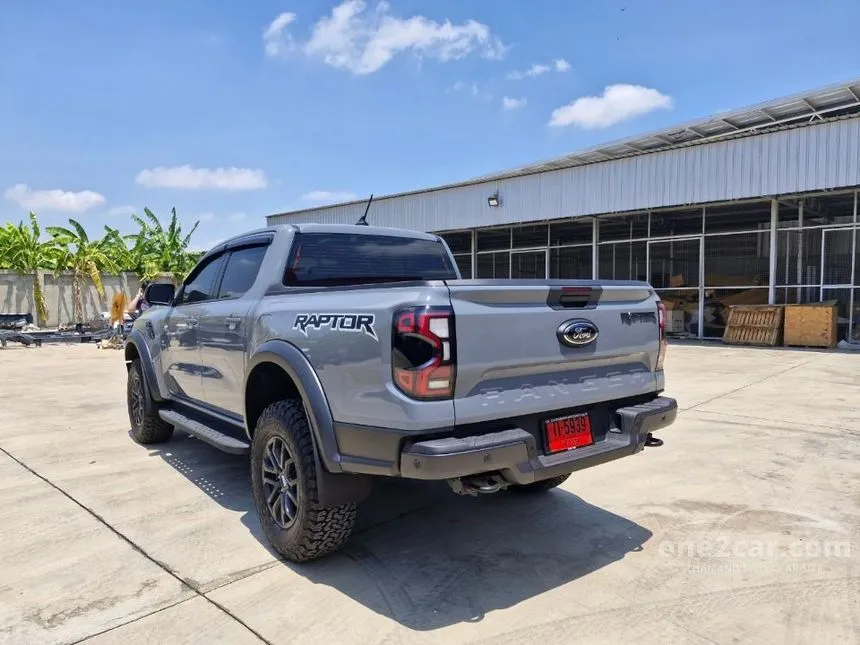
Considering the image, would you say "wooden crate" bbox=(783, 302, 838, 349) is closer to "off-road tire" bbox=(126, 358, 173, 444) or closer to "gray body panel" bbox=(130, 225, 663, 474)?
"gray body panel" bbox=(130, 225, 663, 474)

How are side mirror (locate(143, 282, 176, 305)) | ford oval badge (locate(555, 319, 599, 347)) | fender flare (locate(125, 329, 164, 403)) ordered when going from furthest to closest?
side mirror (locate(143, 282, 176, 305))
fender flare (locate(125, 329, 164, 403))
ford oval badge (locate(555, 319, 599, 347))

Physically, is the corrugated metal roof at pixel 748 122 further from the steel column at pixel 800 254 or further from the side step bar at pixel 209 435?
the side step bar at pixel 209 435

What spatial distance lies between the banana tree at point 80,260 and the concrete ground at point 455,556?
21085mm

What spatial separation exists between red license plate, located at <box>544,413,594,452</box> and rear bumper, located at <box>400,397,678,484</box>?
0.04m

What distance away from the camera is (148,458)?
5371mm

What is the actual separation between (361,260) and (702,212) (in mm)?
15652

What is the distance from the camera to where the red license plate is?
9.61 feet

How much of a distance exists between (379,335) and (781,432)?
523 cm

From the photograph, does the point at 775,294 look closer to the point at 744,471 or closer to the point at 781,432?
the point at 781,432

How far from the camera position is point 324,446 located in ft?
9.45

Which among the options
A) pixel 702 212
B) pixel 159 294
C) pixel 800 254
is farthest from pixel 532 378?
pixel 702 212

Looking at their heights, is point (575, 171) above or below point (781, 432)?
above

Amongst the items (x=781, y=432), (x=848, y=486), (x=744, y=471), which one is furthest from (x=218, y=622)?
(x=781, y=432)

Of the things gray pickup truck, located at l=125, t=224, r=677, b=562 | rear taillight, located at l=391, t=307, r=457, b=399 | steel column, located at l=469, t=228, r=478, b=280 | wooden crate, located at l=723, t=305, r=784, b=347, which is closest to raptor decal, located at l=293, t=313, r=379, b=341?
gray pickup truck, located at l=125, t=224, r=677, b=562
